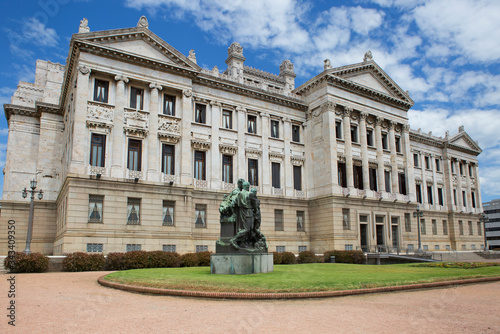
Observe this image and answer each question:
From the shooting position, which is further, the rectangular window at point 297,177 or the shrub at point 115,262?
the rectangular window at point 297,177

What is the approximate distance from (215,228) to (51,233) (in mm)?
15472

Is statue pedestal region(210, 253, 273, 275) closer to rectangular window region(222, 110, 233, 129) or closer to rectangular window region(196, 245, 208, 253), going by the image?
rectangular window region(196, 245, 208, 253)

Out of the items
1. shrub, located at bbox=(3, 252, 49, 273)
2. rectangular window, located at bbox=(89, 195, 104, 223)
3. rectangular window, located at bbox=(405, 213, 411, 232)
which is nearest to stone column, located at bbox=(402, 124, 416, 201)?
rectangular window, located at bbox=(405, 213, 411, 232)

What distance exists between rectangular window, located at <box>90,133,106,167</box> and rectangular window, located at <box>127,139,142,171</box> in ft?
6.66

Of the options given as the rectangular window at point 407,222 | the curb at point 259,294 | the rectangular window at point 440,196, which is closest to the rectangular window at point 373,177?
the rectangular window at point 407,222

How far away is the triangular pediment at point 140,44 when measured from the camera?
30.8m

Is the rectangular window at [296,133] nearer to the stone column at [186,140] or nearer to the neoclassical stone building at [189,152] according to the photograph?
the neoclassical stone building at [189,152]

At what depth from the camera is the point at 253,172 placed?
39.2m

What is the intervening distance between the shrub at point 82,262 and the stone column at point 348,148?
2599 centimetres

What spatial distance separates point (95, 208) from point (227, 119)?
1563 centimetres

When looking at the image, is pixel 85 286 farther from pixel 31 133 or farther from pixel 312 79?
pixel 312 79

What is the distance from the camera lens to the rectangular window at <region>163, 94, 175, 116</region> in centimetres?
3434

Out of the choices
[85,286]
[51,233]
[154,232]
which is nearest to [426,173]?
[154,232]

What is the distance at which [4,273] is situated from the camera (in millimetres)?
21703
